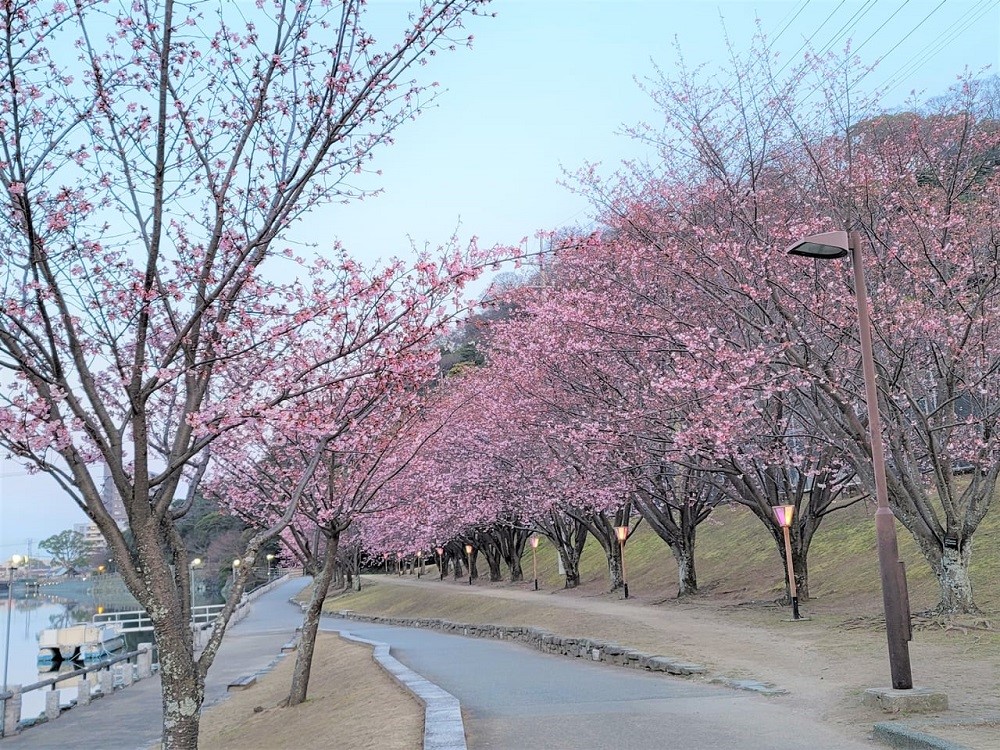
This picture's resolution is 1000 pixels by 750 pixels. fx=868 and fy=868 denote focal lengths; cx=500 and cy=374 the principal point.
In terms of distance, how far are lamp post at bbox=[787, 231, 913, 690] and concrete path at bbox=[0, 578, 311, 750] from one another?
14.4 metres

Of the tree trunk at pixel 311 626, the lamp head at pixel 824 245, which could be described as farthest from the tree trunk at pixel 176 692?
the tree trunk at pixel 311 626

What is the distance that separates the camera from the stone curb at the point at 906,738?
697 centimetres

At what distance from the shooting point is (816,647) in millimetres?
14203

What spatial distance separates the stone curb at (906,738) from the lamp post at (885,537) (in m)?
1.08

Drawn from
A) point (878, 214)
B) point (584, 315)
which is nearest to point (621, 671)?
point (584, 315)

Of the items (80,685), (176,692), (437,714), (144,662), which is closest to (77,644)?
(144,662)

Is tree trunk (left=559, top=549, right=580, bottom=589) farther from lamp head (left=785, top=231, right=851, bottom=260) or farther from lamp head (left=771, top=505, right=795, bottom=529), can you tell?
lamp head (left=785, top=231, right=851, bottom=260)

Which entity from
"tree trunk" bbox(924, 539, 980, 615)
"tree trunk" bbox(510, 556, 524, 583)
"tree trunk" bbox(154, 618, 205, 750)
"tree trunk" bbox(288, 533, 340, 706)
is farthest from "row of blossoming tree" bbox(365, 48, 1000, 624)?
"tree trunk" bbox(510, 556, 524, 583)

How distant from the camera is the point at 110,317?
788 cm

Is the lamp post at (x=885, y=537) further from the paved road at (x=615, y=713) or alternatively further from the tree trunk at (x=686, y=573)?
the tree trunk at (x=686, y=573)

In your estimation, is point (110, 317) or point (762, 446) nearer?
point (110, 317)

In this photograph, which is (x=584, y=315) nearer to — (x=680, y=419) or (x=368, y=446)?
(x=680, y=419)

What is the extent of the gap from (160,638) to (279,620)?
4419 cm

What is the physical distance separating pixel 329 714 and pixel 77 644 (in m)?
35.8
